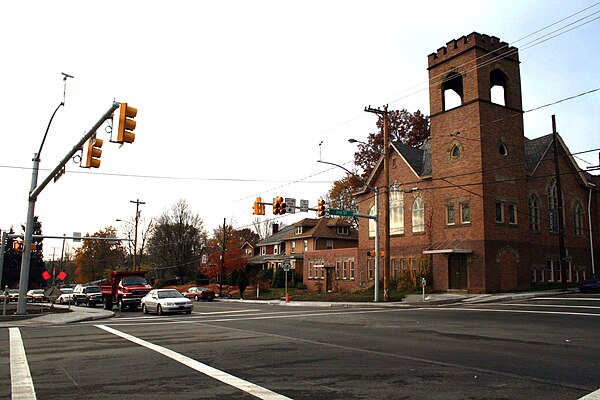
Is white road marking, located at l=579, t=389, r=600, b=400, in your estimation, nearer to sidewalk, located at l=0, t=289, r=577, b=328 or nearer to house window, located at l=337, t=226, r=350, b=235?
sidewalk, located at l=0, t=289, r=577, b=328

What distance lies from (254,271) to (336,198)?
17.0 m

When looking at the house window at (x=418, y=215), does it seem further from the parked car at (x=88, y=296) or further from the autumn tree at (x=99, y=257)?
the autumn tree at (x=99, y=257)

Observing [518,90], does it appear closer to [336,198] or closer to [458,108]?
[458,108]

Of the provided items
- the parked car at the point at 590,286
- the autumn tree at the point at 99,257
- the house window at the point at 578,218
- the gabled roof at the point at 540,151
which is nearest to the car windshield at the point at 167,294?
the parked car at the point at 590,286

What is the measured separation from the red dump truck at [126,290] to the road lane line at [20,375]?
1760 cm

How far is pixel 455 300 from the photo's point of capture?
30.7m

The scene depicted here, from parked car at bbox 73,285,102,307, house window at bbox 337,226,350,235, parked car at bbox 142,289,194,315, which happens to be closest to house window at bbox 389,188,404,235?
house window at bbox 337,226,350,235

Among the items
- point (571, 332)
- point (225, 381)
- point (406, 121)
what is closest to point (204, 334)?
point (225, 381)

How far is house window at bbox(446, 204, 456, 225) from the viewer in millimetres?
37109

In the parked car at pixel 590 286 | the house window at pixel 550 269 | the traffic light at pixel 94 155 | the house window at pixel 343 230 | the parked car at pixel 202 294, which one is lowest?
the parked car at pixel 202 294

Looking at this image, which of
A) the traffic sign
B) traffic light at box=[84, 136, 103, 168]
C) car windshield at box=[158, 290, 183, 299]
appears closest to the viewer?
traffic light at box=[84, 136, 103, 168]

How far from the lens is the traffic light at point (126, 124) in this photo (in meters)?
13.2

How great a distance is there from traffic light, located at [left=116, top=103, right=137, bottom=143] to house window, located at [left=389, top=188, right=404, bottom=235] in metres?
31.2

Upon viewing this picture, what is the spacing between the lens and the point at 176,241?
7862cm
